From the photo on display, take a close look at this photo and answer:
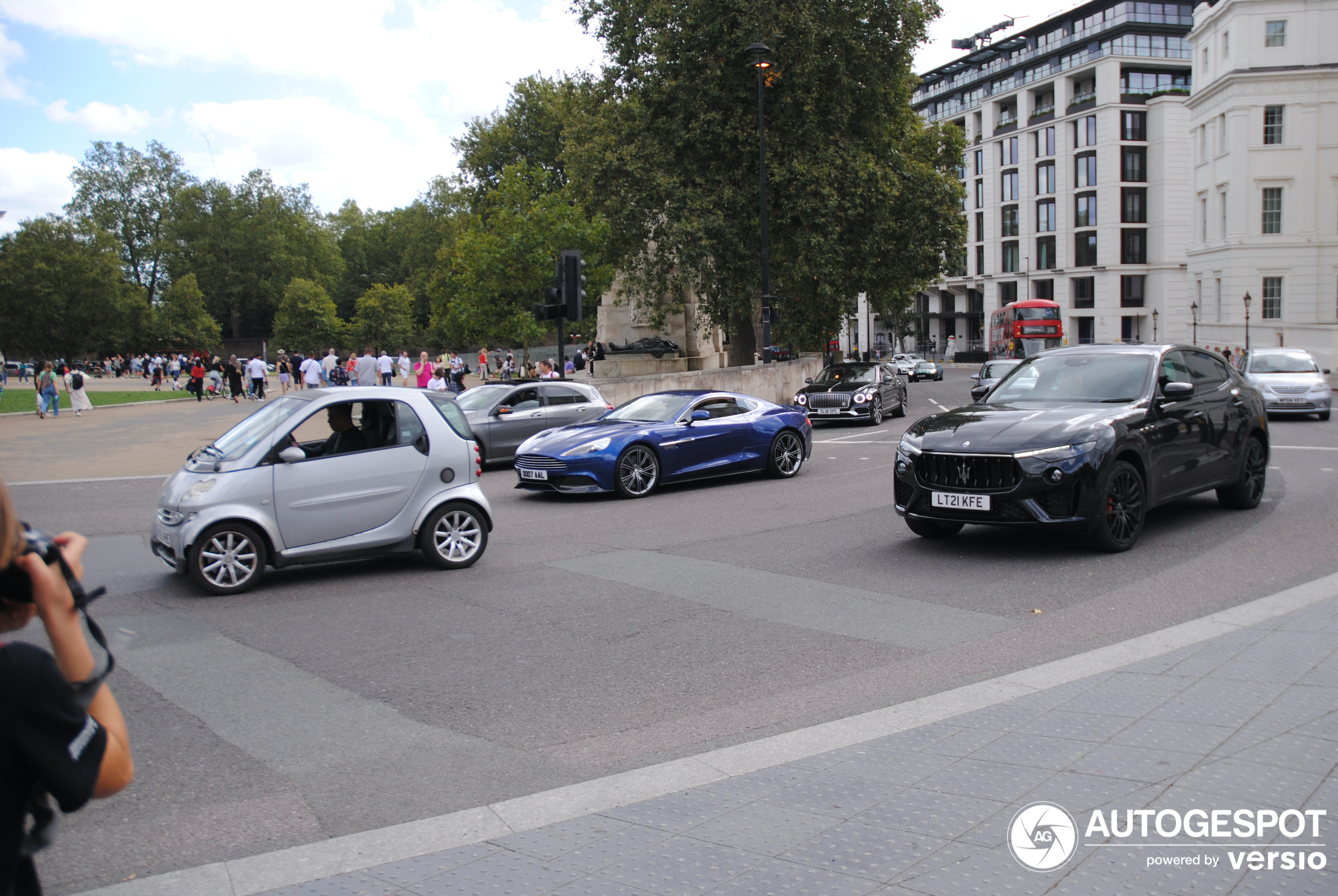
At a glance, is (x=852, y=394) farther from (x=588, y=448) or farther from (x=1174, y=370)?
(x=1174, y=370)

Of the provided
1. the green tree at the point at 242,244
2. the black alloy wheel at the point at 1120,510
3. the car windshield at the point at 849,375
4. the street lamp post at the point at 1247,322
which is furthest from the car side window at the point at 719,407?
the green tree at the point at 242,244

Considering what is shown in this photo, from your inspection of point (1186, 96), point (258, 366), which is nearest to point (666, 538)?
point (258, 366)

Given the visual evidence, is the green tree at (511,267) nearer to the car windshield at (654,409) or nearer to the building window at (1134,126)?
the car windshield at (654,409)

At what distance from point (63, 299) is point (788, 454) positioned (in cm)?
8376

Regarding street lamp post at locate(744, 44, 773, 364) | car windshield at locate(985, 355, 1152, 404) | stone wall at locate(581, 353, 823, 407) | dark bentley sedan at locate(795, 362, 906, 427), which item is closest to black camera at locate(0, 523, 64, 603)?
car windshield at locate(985, 355, 1152, 404)

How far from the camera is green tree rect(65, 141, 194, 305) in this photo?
319 ft

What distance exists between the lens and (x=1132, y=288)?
277ft

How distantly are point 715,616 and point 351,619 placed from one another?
2.57m

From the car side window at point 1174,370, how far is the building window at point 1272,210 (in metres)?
54.6

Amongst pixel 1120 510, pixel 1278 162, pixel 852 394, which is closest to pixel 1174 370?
pixel 1120 510

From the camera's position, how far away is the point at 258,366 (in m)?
39.1

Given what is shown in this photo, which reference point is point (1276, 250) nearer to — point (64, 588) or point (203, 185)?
point (64, 588)

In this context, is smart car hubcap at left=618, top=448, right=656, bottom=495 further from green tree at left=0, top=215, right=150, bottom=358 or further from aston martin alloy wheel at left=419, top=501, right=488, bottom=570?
green tree at left=0, top=215, right=150, bottom=358

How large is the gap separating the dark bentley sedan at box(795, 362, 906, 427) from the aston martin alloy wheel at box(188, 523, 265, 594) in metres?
17.0
